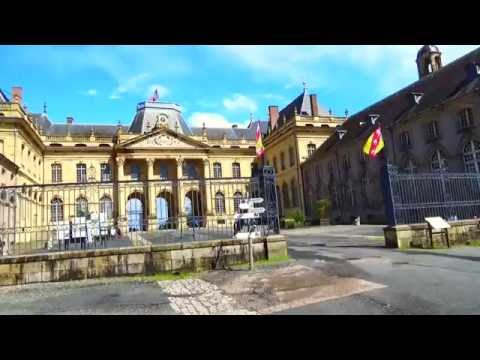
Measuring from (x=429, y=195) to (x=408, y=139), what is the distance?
15.6 meters

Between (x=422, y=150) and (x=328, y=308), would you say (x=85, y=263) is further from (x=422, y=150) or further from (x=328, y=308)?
(x=422, y=150)

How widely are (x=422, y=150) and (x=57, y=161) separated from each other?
135 ft

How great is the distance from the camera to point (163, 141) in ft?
151

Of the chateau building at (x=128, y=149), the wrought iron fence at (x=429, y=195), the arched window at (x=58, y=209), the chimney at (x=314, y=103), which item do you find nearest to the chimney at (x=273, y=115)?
the chateau building at (x=128, y=149)

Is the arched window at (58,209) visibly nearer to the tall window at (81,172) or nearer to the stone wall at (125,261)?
the stone wall at (125,261)

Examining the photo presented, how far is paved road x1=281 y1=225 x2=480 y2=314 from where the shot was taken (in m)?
4.21

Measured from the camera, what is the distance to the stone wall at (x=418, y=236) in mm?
10211

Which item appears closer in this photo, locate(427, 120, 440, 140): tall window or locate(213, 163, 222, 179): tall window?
locate(427, 120, 440, 140): tall window

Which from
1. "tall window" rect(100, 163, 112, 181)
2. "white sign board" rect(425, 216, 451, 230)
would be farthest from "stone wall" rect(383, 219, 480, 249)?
"tall window" rect(100, 163, 112, 181)

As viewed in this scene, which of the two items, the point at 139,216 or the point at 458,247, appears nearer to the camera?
the point at 139,216

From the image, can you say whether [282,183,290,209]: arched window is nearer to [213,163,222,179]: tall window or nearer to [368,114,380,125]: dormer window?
[213,163,222,179]: tall window

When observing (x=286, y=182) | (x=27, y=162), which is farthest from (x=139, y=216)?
(x=286, y=182)

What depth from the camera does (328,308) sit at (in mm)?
4352

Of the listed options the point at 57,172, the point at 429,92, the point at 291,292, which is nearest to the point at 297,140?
the point at 429,92
